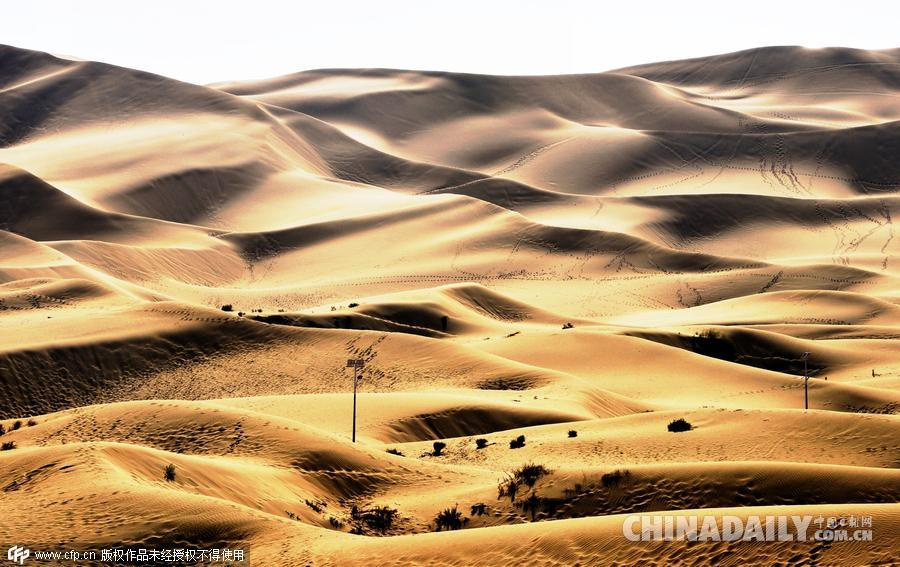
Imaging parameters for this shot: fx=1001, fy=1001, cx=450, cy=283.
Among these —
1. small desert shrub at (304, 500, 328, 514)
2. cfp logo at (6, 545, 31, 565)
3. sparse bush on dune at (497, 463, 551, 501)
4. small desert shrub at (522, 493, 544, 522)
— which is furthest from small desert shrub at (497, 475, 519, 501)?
cfp logo at (6, 545, 31, 565)

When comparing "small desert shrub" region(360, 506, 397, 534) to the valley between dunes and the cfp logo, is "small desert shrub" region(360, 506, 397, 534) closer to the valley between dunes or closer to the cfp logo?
the valley between dunes

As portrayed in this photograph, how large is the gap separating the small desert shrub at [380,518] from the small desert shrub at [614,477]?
327 cm

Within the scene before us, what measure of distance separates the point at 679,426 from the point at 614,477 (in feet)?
23.3

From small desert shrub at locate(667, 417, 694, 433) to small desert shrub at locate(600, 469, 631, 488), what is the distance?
6754 millimetres

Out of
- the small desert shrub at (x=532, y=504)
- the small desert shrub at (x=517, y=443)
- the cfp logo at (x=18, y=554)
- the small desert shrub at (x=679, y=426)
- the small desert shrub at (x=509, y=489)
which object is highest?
the small desert shrub at (x=679, y=426)

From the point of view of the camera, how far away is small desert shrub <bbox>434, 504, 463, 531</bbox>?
48.8 feet

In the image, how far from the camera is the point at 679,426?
21953 mm

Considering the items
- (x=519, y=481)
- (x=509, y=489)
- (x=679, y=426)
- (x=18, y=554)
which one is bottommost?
(x=18, y=554)

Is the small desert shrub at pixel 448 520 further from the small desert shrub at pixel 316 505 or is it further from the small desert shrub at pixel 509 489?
the small desert shrub at pixel 316 505

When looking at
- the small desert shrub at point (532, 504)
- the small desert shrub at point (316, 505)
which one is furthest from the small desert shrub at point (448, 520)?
the small desert shrub at point (316, 505)

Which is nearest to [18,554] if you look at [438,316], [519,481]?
[519,481]

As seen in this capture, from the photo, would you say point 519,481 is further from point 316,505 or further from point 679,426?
point 679,426

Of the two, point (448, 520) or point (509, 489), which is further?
point (509, 489)

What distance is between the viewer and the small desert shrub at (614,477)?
15203mm
